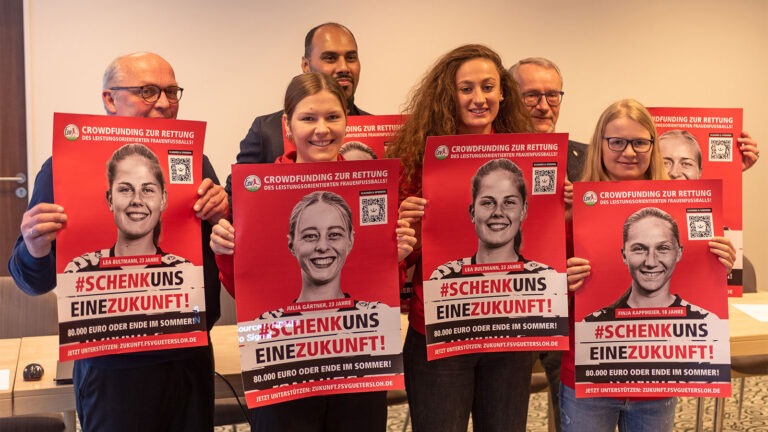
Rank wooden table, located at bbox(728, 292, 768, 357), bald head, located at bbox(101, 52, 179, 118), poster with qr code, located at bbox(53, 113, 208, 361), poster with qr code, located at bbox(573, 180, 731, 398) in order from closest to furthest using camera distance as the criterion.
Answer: poster with qr code, located at bbox(53, 113, 208, 361)
bald head, located at bbox(101, 52, 179, 118)
poster with qr code, located at bbox(573, 180, 731, 398)
wooden table, located at bbox(728, 292, 768, 357)

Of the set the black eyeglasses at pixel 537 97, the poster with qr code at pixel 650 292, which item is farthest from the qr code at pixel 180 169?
the black eyeglasses at pixel 537 97

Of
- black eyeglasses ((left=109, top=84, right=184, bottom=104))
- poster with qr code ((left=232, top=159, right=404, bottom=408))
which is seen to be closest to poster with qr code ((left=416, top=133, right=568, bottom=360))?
poster with qr code ((left=232, top=159, right=404, bottom=408))

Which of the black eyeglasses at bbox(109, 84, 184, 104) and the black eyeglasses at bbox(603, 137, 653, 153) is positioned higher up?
the black eyeglasses at bbox(109, 84, 184, 104)

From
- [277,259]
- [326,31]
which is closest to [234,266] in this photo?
[277,259]

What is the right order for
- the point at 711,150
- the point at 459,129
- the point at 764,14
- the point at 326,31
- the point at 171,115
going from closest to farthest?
the point at 171,115
the point at 459,129
the point at 711,150
the point at 326,31
the point at 764,14

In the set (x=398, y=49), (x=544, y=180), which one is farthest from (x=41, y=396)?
(x=398, y=49)

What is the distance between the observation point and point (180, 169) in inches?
88.4

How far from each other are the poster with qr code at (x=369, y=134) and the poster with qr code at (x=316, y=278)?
0.59m

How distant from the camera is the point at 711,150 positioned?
3.14 m

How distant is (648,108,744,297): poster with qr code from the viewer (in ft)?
10.2

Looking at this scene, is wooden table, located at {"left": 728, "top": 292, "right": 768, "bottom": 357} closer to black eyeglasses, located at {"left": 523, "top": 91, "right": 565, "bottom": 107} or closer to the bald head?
black eyeglasses, located at {"left": 523, "top": 91, "right": 565, "bottom": 107}

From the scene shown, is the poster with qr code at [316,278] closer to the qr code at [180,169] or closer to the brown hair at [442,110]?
the qr code at [180,169]

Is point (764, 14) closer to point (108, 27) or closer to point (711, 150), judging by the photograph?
point (711, 150)

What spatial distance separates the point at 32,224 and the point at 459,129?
131cm
